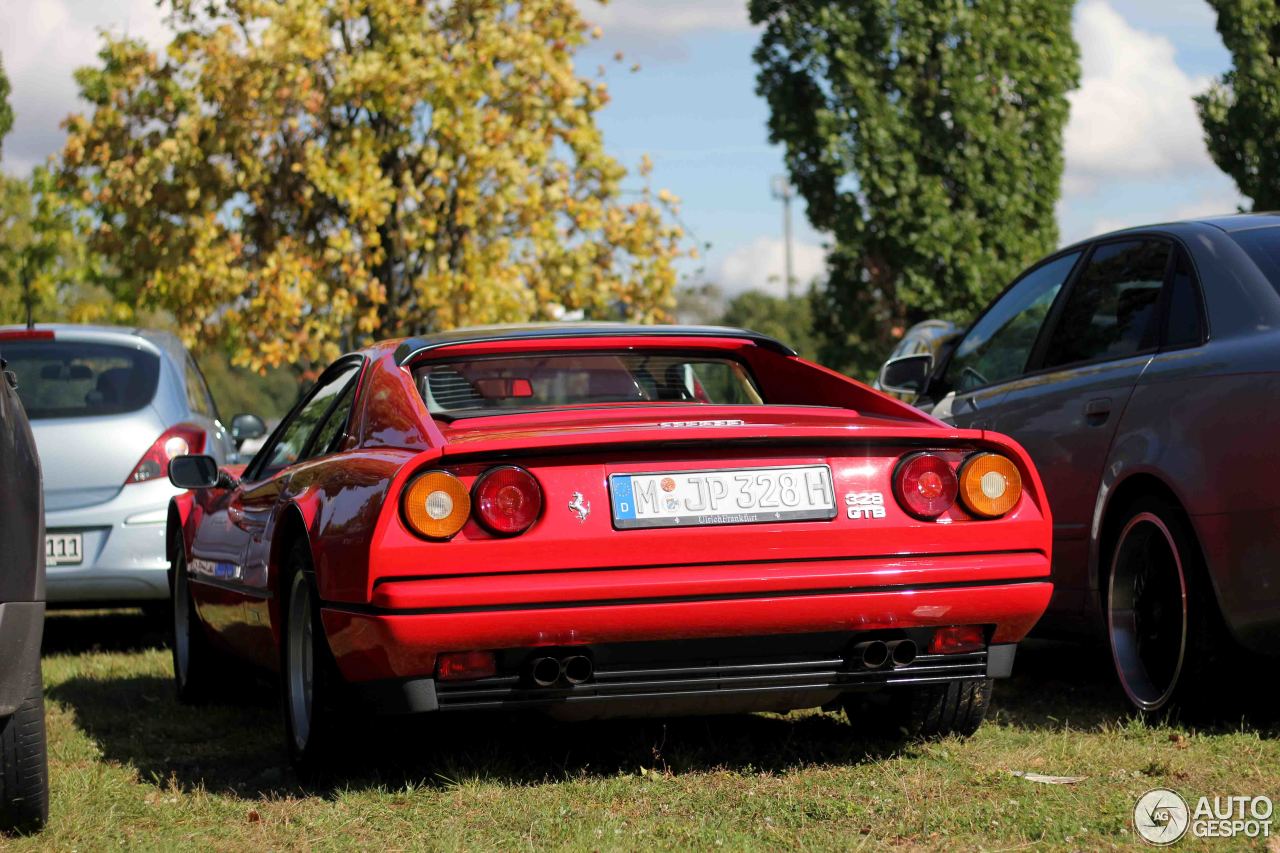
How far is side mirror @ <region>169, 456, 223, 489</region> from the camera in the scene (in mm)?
6414

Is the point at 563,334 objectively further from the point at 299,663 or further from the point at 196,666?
the point at 196,666

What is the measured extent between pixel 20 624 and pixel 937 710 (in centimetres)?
253

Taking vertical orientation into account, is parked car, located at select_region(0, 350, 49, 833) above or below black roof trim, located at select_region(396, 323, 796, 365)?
below

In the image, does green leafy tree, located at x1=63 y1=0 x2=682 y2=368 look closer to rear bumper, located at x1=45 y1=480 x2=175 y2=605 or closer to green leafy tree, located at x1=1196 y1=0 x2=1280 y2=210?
green leafy tree, located at x1=1196 y1=0 x2=1280 y2=210

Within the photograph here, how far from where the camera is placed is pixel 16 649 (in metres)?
4.18

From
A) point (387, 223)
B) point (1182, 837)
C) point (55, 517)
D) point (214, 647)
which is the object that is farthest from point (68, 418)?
point (387, 223)

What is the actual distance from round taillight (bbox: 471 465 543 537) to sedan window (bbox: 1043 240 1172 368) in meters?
2.34

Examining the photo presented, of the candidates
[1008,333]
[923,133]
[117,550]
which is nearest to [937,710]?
[1008,333]

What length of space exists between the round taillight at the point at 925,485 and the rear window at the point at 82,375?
5310 millimetres

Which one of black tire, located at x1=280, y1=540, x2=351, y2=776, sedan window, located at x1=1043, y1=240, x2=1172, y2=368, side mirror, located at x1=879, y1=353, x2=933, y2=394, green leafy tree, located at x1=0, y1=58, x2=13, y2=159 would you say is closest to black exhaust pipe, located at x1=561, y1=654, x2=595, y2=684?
black tire, located at x1=280, y1=540, x2=351, y2=776

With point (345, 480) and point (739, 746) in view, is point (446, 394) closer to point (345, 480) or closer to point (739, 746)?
point (345, 480)

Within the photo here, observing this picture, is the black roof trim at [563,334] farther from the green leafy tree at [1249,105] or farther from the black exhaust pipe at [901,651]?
the green leafy tree at [1249,105]

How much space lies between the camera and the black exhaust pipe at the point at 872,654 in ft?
14.9
